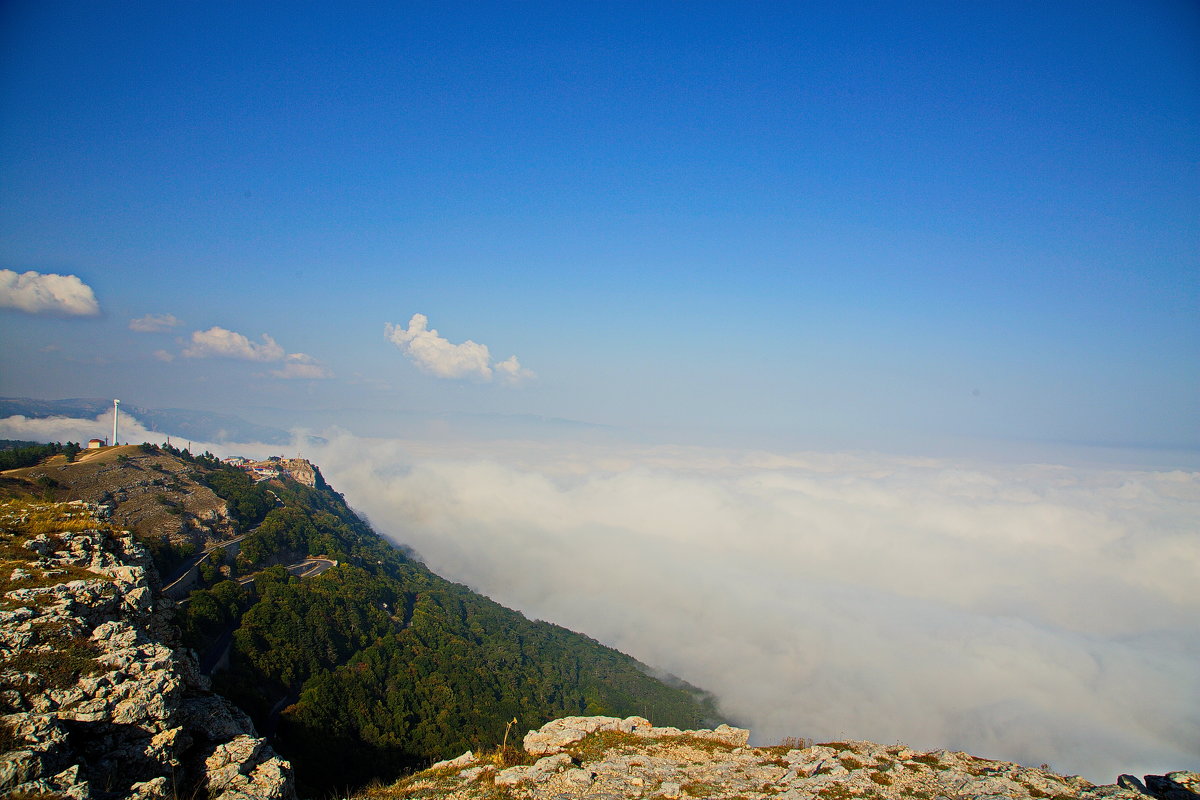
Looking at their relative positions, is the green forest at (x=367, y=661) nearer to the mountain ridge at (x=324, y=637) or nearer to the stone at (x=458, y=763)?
the mountain ridge at (x=324, y=637)

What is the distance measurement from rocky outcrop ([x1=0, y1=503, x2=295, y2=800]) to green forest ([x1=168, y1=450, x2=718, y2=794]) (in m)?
20.6

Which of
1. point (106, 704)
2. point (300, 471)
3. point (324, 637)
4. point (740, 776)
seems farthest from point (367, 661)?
point (300, 471)

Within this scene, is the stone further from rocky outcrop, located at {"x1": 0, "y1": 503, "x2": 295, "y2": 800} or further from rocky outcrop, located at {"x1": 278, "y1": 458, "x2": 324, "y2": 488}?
rocky outcrop, located at {"x1": 278, "y1": 458, "x2": 324, "y2": 488}

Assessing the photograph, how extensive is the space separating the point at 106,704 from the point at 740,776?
18633 mm

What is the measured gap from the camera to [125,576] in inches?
664

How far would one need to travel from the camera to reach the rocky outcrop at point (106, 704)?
36.9ft

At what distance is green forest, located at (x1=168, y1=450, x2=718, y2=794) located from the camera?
138 ft

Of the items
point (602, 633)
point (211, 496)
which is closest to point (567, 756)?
point (211, 496)

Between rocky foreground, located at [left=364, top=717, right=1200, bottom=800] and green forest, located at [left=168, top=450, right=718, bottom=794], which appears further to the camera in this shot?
green forest, located at [left=168, top=450, right=718, bottom=794]

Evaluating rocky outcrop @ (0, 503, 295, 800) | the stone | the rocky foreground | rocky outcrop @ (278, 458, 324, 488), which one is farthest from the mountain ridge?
rocky outcrop @ (278, 458, 324, 488)

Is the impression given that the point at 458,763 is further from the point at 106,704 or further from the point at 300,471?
the point at 300,471

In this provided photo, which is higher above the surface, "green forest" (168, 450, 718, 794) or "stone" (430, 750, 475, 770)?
"stone" (430, 750, 475, 770)

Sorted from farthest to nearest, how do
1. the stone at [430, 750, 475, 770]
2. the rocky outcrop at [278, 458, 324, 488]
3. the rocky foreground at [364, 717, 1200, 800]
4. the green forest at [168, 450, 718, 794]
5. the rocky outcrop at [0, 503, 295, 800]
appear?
the rocky outcrop at [278, 458, 324, 488] < the green forest at [168, 450, 718, 794] < the stone at [430, 750, 475, 770] < the rocky foreground at [364, 717, 1200, 800] < the rocky outcrop at [0, 503, 295, 800]

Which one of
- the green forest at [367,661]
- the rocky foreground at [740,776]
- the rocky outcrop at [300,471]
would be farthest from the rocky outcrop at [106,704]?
the rocky outcrop at [300,471]
